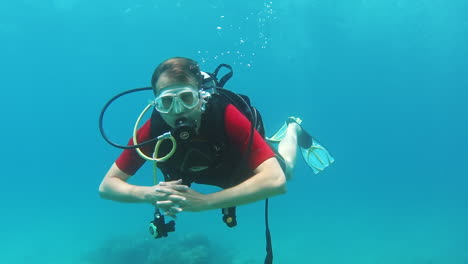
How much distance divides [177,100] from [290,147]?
138 inches

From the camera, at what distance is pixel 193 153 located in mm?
3264

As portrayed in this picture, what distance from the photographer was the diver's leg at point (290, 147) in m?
5.45

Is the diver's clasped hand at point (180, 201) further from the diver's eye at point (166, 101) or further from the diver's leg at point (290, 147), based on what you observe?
the diver's leg at point (290, 147)

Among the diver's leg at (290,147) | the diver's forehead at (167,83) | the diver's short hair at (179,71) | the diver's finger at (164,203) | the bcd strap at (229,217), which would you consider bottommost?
the diver's finger at (164,203)

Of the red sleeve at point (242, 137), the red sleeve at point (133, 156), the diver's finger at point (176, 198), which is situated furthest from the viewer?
the red sleeve at point (133, 156)

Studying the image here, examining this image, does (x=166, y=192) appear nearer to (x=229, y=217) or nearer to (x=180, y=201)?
(x=180, y=201)

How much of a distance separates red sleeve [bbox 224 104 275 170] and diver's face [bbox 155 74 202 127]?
36 cm

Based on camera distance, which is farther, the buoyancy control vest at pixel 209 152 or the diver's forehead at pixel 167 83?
the buoyancy control vest at pixel 209 152

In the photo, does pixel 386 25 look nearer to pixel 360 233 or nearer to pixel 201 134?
pixel 360 233

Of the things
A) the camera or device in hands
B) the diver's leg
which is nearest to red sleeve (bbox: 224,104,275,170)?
the camera or device in hands

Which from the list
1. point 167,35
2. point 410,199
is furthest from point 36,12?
point 410,199

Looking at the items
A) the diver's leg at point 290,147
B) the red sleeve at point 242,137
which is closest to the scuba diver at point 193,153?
the red sleeve at point 242,137

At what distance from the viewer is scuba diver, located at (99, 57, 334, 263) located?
2852 mm

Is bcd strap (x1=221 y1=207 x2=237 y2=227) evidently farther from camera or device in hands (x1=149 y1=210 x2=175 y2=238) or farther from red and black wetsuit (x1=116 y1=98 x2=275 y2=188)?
camera or device in hands (x1=149 y1=210 x2=175 y2=238)
